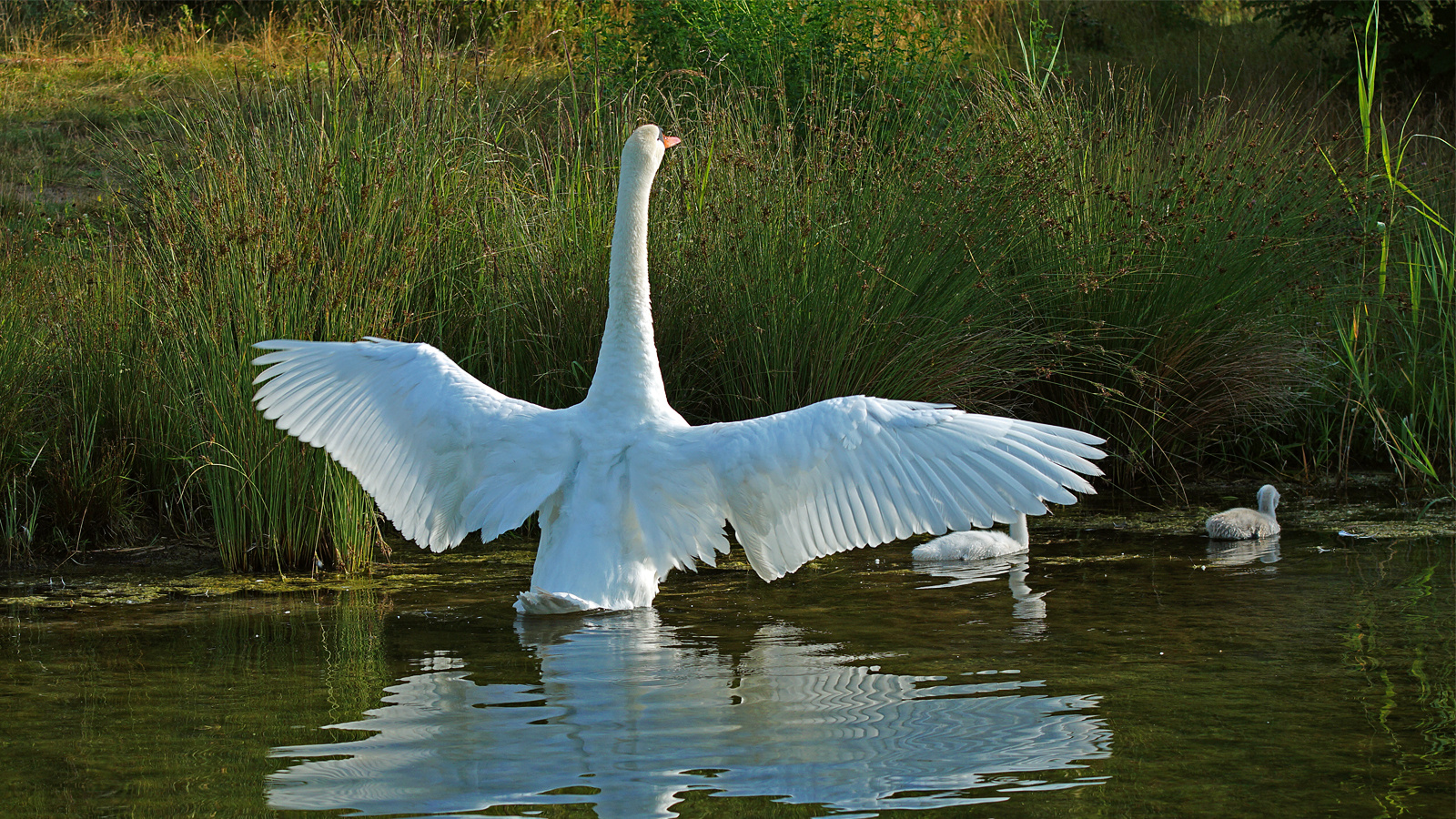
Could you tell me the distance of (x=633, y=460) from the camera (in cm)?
520

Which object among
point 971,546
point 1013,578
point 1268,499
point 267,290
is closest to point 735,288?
point 971,546

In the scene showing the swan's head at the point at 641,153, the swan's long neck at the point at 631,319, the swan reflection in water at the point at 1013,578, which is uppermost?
the swan's head at the point at 641,153

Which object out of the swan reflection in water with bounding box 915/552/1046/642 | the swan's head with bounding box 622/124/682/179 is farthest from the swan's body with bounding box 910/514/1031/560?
the swan's head with bounding box 622/124/682/179

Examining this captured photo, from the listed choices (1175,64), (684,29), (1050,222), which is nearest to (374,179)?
(1050,222)

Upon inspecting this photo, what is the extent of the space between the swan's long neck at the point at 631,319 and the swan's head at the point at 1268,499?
3158 mm

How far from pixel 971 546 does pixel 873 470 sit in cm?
186

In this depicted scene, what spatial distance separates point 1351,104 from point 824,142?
8827 millimetres

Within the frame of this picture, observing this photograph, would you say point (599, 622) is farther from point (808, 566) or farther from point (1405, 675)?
point (1405, 675)

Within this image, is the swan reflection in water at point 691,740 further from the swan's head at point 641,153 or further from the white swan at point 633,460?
the swan's head at point 641,153

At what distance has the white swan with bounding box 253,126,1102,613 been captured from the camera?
4832 mm

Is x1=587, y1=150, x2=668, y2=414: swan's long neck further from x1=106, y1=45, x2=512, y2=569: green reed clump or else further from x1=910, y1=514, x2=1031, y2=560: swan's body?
x1=910, y1=514, x2=1031, y2=560: swan's body

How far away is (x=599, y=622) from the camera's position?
17.3 ft

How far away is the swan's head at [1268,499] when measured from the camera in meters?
6.84

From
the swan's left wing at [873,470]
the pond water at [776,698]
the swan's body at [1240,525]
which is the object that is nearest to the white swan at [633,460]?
the swan's left wing at [873,470]
